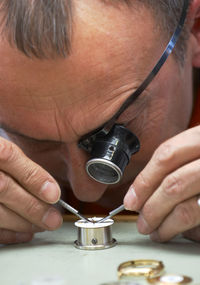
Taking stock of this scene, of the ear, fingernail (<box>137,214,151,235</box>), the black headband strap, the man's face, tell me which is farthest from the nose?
the ear

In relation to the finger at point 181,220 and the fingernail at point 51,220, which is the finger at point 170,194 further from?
the fingernail at point 51,220

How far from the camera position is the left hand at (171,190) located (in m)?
0.99

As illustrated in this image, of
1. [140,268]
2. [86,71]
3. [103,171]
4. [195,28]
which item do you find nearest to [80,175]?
[103,171]

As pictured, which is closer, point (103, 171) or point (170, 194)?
point (170, 194)

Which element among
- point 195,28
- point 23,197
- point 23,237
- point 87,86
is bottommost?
point 23,237

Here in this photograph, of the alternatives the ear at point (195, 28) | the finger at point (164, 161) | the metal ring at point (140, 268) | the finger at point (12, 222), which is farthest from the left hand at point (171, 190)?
the ear at point (195, 28)

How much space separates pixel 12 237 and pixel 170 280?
0.46m

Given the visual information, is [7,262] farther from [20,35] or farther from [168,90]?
[168,90]

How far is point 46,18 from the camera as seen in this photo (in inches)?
40.3

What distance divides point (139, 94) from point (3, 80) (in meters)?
0.33

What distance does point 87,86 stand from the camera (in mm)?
1087

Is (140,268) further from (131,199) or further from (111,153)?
(111,153)

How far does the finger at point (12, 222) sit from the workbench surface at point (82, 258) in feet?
0.13

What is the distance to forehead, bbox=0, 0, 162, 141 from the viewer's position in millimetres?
1058
